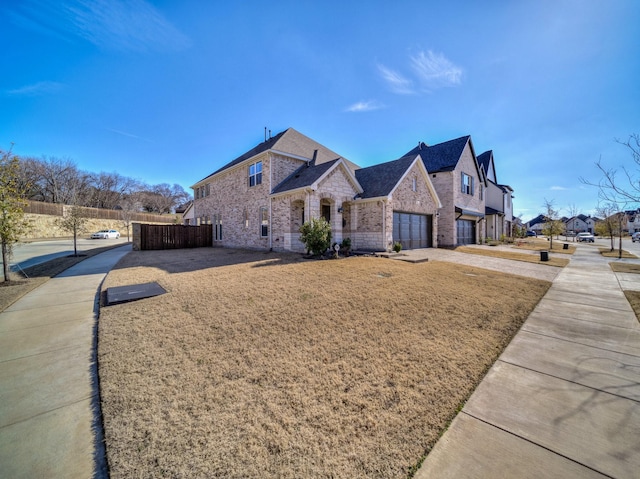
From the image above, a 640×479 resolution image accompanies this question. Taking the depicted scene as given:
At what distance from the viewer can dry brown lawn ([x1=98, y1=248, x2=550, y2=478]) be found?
7.18ft

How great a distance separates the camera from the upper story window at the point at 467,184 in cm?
2277

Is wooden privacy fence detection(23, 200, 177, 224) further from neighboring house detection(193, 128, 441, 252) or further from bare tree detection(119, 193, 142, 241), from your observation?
neighboring house detection(193, 128, 441, 252)

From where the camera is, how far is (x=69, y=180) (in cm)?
4803

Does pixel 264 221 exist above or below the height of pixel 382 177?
below

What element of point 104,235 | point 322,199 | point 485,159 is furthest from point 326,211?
point 104,235

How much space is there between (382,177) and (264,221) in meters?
→ 8.76

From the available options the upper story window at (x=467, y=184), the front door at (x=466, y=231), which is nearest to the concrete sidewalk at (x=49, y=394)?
the front door at (x=466, y=231)

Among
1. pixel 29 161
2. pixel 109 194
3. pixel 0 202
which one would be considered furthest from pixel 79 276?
pixel 109 194

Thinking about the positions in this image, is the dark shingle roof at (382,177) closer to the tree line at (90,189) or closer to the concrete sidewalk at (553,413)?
the concrete sidewalk at (553,413)

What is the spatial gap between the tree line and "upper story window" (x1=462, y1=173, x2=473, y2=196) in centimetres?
5665

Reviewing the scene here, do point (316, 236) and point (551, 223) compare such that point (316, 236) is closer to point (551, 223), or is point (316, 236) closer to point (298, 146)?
point (298, 146)

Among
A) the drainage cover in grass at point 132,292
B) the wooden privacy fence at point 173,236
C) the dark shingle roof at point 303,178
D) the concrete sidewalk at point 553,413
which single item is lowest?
the concrete sidewalk at point 553,413

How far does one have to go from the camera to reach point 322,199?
1652 centimetres

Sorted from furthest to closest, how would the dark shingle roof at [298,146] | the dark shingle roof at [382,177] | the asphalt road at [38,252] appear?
1. the dark shingle roof at [298,146]
2. the dark shingle roof at [382,177]
3. the asphalt road at [38,252]
